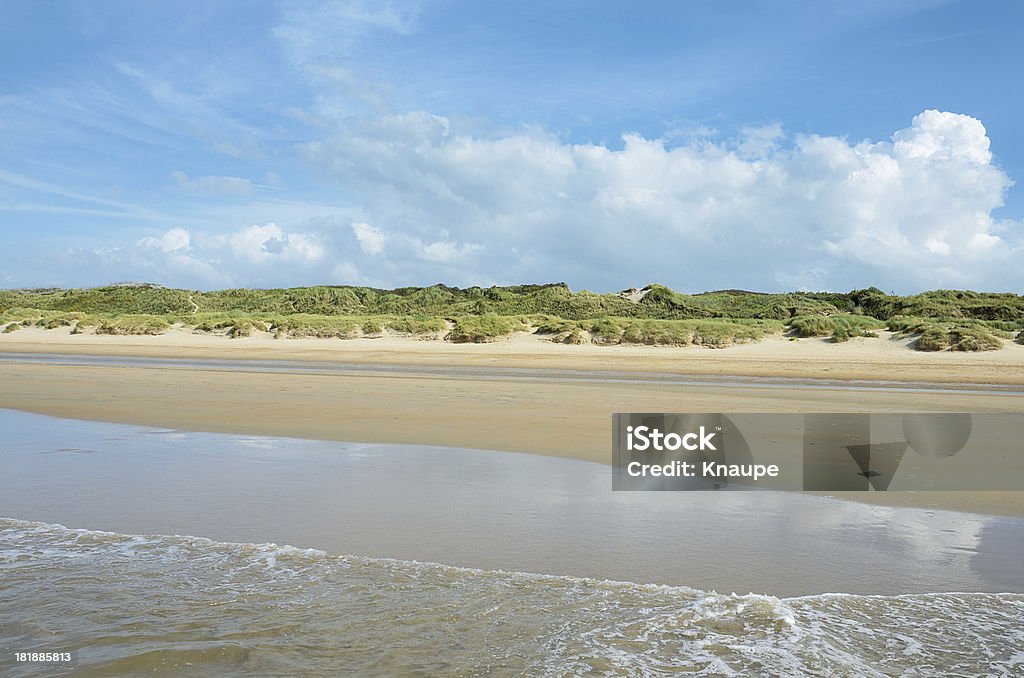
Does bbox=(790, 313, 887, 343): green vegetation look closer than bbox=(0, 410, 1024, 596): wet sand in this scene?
No

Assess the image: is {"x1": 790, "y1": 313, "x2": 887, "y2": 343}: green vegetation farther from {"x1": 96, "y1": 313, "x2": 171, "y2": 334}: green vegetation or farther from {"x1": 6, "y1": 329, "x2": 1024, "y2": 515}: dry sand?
{"x1": 96, "y1": 313, "x2": 171, "y2": 334}: green vegetation

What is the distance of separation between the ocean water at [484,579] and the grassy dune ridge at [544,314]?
20088 millimetres

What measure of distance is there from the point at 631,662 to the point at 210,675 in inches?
70.1

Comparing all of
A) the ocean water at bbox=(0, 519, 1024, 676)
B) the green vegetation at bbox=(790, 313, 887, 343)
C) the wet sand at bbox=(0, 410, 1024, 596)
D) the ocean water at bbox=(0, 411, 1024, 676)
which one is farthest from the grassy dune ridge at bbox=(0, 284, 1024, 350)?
the ocean water at bbox=(0, 519, 1024, 676)

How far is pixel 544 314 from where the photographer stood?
39.1 metres

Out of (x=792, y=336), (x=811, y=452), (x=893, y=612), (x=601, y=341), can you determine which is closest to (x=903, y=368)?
(x=792, y=336)

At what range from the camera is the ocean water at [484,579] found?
125 inches

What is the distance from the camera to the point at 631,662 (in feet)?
10.3

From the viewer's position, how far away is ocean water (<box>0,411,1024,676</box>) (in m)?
3.19

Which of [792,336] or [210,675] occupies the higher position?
[792,336]

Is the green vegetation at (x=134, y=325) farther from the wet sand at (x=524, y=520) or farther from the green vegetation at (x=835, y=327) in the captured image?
the wet sand at (x=524, y=520)

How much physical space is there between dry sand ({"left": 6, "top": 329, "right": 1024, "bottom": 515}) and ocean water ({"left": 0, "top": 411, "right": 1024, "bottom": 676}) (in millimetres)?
1701

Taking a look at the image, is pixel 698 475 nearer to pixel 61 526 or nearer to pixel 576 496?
pixel 576 496

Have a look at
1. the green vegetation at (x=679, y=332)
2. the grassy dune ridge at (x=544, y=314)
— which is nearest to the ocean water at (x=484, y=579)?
the green vegetation at (x=679, y=332)
